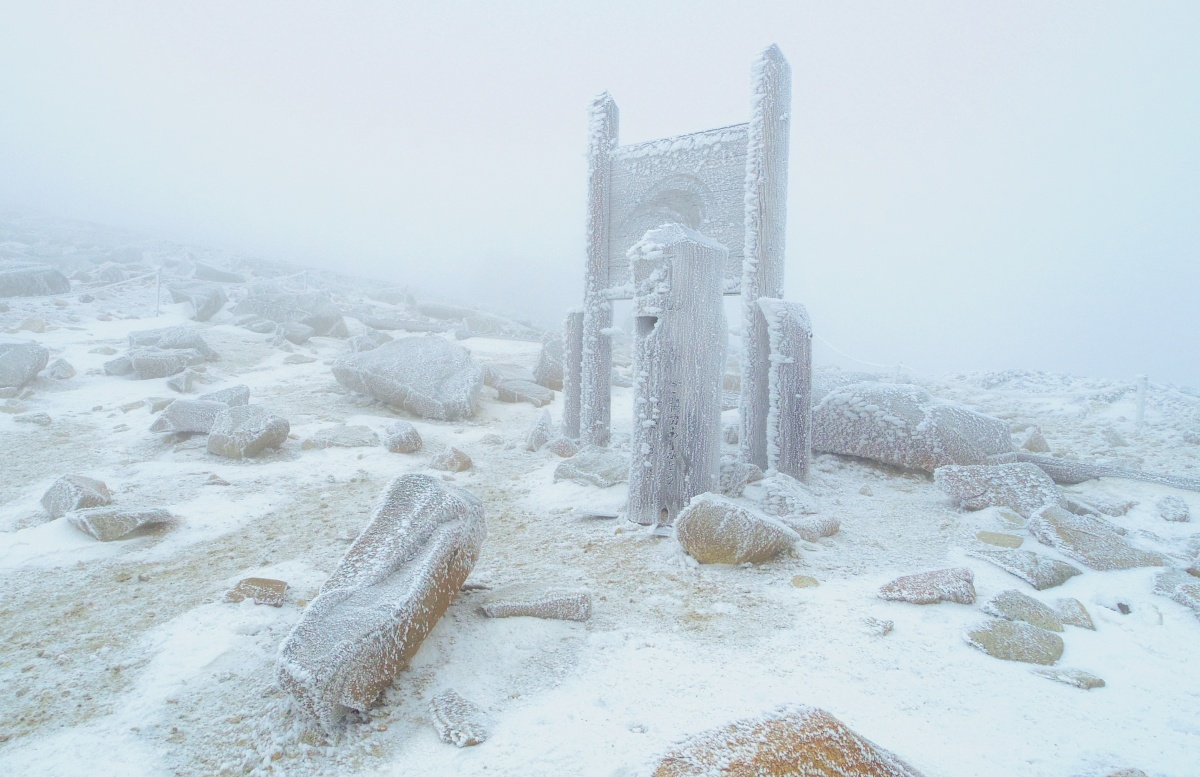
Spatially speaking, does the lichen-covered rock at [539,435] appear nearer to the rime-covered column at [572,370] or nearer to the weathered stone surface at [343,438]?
the rime-covered column at [572,370]

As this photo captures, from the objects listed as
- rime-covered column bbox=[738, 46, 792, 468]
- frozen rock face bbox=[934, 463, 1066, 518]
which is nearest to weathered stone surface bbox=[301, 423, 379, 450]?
rime-covered column bbox=[738, 46, 792, 468]

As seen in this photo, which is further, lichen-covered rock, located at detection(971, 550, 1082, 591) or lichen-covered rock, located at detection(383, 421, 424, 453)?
lichen-covered rock, located at detection(383, 421, 424, 453)

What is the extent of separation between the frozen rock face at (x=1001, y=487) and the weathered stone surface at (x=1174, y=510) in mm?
785

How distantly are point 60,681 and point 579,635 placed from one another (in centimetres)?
215

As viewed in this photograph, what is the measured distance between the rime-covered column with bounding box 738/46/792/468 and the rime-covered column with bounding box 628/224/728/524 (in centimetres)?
128

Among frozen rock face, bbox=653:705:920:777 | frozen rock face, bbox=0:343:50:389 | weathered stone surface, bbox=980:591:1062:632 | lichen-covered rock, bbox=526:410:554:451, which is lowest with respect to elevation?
weathered stone surface, bbox=980:591:1062:632

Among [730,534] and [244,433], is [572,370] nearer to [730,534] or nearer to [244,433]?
[244,433]

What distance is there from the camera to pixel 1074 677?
2.34 meters

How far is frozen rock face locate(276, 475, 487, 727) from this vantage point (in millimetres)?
2066

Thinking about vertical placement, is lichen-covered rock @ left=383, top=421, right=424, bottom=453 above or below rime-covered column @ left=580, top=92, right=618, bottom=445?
below

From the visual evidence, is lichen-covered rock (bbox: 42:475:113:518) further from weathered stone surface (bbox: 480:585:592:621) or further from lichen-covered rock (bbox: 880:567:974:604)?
lichen-covered rock (bbox: 880:567:974:604)

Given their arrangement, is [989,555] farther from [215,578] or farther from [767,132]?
[215,578]

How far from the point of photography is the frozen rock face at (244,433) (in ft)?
18.8

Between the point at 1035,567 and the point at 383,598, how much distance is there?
11.2 ft
